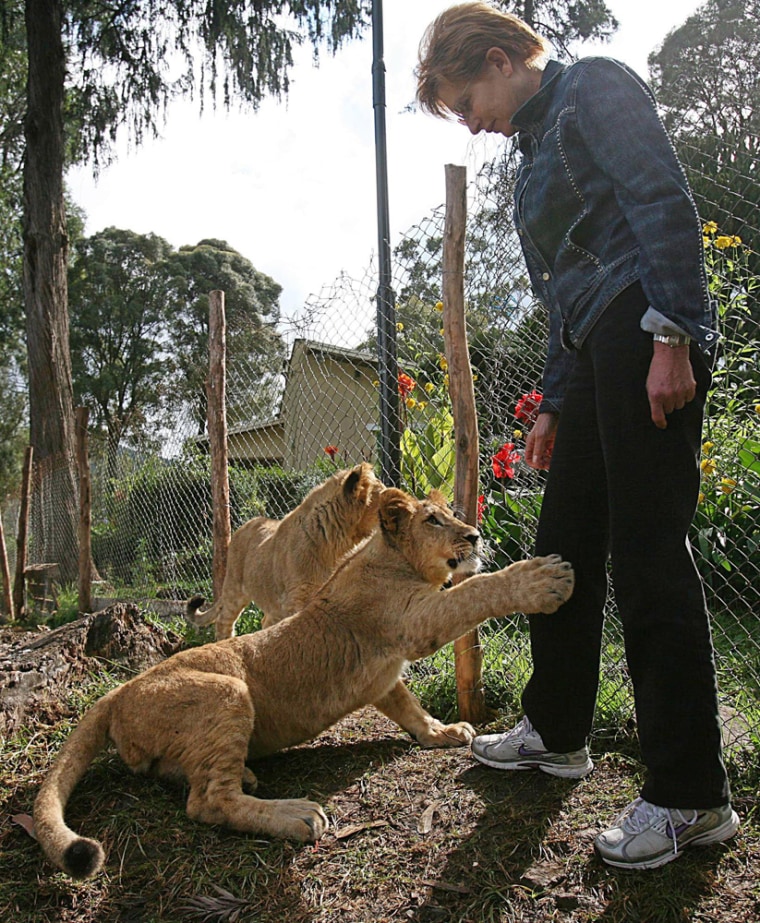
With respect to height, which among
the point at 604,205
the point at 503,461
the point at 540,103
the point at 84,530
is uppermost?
the point at 540,103

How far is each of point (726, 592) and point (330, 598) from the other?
11.5ft

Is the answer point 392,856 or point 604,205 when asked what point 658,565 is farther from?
point 392,856

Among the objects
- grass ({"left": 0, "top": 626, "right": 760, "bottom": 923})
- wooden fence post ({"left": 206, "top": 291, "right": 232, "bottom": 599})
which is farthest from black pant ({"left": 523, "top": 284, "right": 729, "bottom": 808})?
wooden fence post ({"left": 206, "top": 291, "right": 232, "bottom": 599})

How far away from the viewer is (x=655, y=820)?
210cm

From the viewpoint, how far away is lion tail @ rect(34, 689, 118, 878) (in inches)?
84.4

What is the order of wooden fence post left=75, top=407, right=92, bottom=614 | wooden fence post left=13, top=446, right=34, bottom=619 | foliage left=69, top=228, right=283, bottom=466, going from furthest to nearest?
1. foliage left=69, top=228, right=283, bottom=466
2. wooden fence post left=13, top=446, right=34, bottom=619
3. wooden fence post left=75, top=407, right=92, bottom=614

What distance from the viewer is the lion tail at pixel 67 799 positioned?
2.14m

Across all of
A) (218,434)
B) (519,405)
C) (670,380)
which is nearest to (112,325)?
(218,434)

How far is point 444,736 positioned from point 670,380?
1980 mm

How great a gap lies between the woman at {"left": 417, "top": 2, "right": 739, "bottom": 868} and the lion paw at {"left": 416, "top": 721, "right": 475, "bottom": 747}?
0.86 metres

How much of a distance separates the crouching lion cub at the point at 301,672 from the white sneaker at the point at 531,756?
447mm

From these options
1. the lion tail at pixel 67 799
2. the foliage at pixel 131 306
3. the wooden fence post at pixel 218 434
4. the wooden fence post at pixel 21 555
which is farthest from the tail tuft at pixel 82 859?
the foliage at pixel 131 306

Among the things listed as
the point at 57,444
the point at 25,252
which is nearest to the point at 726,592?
the point at 57,444

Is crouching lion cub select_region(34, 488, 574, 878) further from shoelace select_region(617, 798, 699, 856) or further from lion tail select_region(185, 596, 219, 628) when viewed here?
lion tail select_region(185, 596, 219, 628)
